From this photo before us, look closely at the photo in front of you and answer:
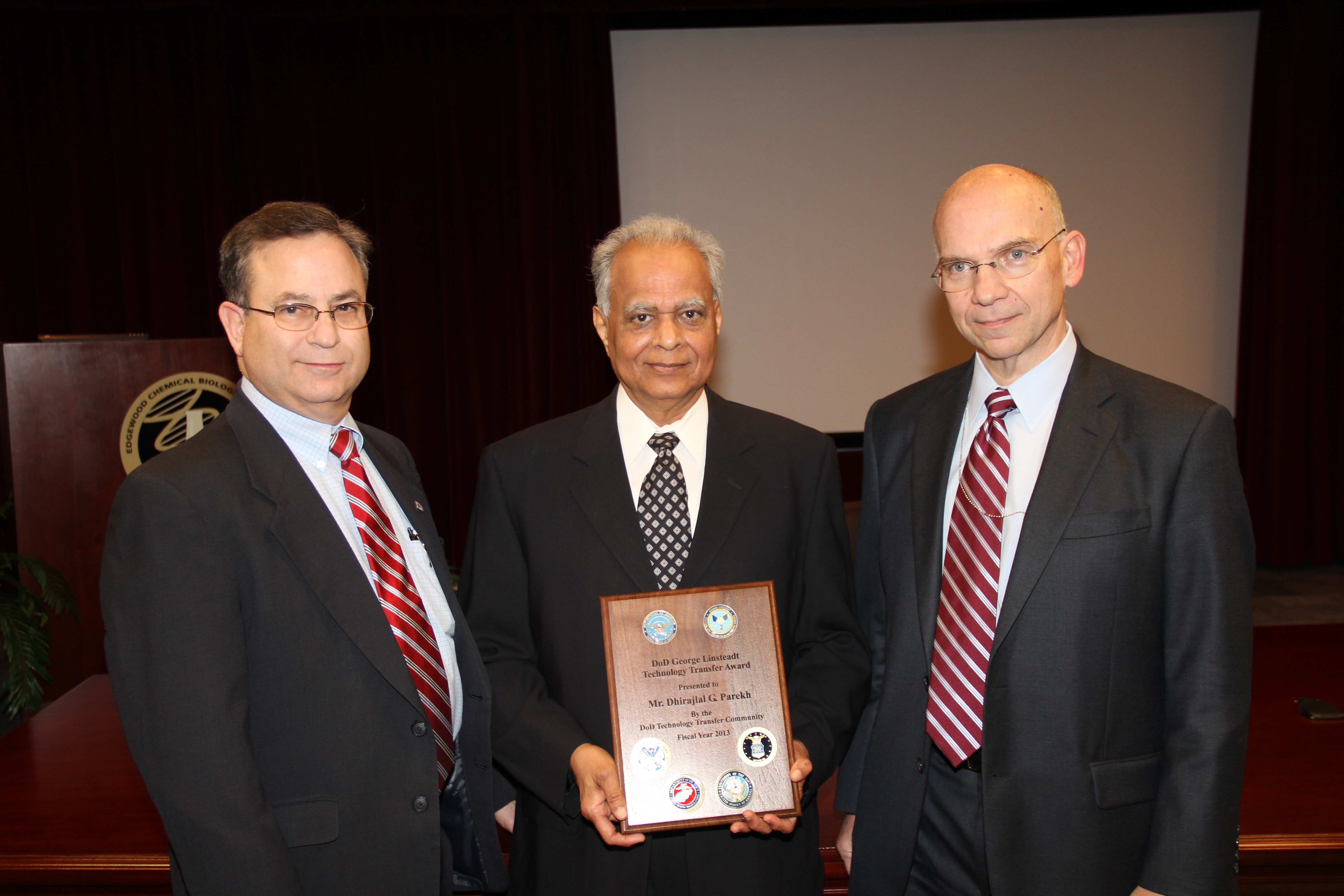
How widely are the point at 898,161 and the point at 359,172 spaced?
396cm

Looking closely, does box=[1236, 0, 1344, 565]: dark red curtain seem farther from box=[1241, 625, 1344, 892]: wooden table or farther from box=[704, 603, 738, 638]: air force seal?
box=[704, 603, 738, 638]: air force seal

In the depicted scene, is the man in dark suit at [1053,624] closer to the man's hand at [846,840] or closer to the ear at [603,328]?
the man's hand at [846,840]

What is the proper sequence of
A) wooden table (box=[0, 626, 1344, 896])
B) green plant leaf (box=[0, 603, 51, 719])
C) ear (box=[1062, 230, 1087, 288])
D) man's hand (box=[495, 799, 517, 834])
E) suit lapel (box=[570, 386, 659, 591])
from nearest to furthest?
1. ear (box=[1062, 230, 1087, 288])
2. suit lapel (box=[570, 386, 659, 591])
3. wooden table (box=[0, 626, 1344, 896])
4. man's hand (box=[495, 799, 517, 834])
5. green plant leaf (box=[0, 603, 51, 719])

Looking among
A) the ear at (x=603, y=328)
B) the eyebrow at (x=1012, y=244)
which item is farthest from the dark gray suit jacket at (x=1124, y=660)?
the ear at (x=603, y=328)

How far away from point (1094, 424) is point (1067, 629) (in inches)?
15.4

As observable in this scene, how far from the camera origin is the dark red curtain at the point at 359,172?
6.53 metres

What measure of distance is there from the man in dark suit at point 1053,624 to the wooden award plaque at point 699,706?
11.6 inches

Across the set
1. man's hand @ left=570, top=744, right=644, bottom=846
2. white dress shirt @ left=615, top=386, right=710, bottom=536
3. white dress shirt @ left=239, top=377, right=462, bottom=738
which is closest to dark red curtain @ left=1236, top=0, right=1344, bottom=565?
white dress shirt @ left=615, top=386, right=710, bottom=536

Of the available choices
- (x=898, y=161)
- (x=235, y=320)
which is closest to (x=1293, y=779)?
(x=235, y=320)

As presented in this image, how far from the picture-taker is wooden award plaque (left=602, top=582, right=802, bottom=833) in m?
1.69

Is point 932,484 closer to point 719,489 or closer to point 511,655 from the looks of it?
point 719,489

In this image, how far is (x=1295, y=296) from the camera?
6766 millimetres

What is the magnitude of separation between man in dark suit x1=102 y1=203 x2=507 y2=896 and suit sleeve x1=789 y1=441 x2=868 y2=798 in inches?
27.1

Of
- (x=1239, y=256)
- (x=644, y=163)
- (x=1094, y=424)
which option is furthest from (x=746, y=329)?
(x=1094, y=424)
